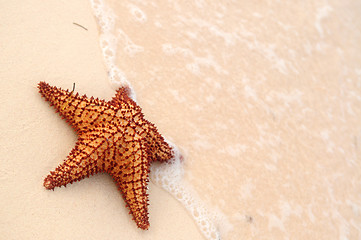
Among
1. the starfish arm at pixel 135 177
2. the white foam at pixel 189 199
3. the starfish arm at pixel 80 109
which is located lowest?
the white foam at pixel 189 199

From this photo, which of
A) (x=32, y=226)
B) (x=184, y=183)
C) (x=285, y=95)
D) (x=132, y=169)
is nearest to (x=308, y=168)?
(x=285, y=95)

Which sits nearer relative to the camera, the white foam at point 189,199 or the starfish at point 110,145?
the starfish at point 110,145

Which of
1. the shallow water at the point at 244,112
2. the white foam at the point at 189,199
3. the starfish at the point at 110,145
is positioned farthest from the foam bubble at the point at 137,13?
the white foam at the point at 189,199

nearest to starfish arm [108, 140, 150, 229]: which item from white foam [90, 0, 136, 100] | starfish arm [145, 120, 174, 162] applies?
starfish arm [145, 120, 174, 162]

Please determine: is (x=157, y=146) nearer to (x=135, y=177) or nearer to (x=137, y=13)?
(x=135, y=177)

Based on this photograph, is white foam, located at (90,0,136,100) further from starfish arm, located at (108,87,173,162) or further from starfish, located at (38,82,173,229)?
starfish, located at (38,82,173,229)

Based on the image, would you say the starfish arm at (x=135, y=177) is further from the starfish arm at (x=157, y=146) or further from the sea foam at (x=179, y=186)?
the sea foam at (x=179, y=186)
